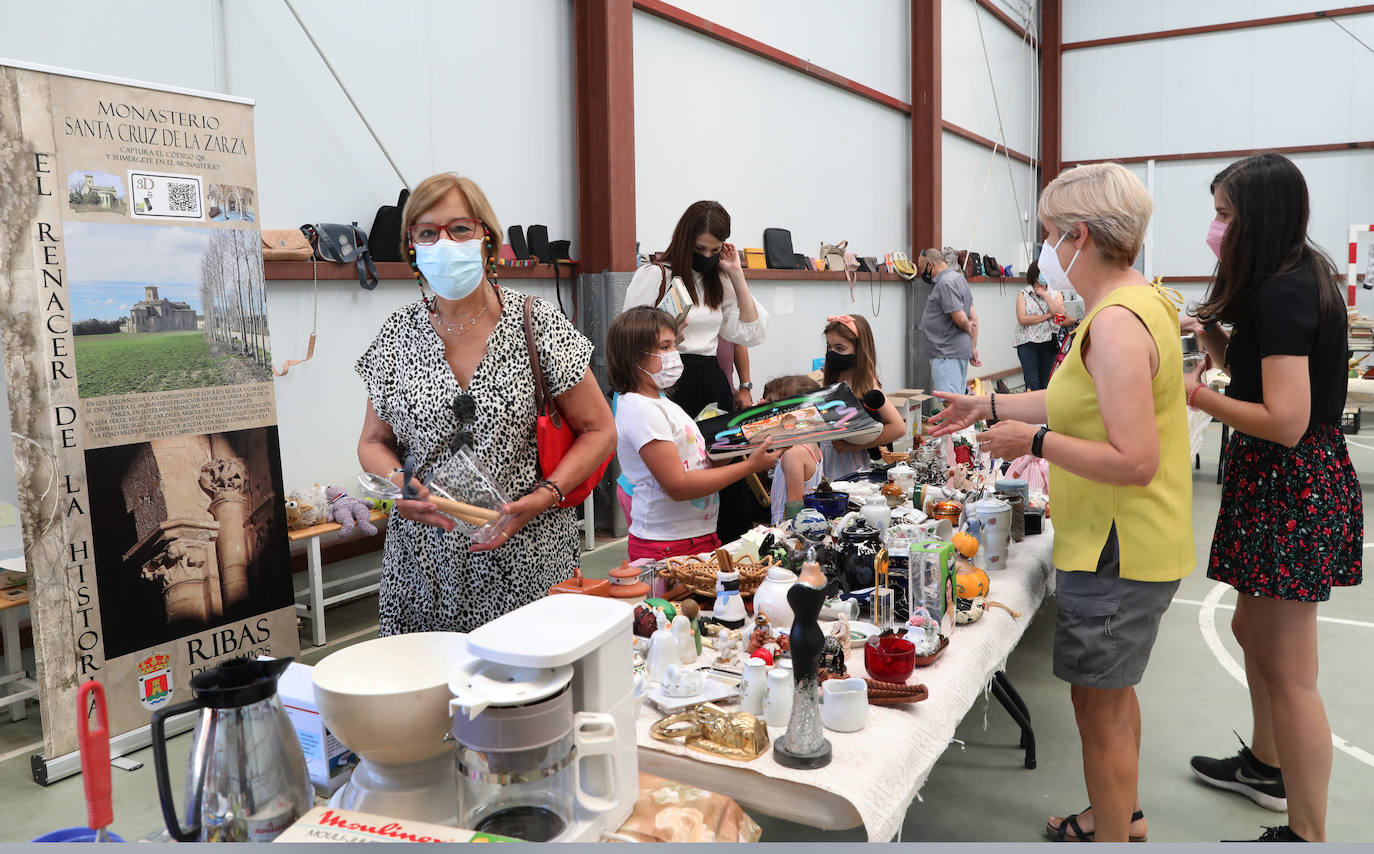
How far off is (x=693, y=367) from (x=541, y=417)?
2819 millimetres

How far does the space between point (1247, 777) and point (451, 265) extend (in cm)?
266

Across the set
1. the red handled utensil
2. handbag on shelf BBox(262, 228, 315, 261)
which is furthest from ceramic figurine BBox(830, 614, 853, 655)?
handbag on shelf BBox(262, 228, 315, 261)

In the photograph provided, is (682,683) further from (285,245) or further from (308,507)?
(285,245)

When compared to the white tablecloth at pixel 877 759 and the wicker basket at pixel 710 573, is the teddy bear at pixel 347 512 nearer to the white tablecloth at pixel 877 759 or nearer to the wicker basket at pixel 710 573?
the wicker basket at pixel 710 573

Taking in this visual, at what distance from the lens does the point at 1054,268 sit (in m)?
2.22

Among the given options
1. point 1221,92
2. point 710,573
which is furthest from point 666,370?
point 1221,92

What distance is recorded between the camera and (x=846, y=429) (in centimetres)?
287

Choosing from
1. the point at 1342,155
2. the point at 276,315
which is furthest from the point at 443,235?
the point at 1342,155

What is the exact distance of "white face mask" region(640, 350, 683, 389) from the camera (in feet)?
9.51

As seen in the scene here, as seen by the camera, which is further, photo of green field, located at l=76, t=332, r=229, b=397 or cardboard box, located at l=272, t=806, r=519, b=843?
photo of green field, located at l=76, t=332, r=229, b=397

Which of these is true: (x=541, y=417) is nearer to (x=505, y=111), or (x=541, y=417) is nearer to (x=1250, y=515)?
(x=1250, y=515)

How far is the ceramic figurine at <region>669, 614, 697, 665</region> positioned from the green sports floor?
1.48ft

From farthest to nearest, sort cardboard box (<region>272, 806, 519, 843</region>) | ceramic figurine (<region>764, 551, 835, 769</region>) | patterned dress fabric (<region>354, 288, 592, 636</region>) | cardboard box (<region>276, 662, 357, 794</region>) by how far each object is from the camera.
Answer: patterned dress fabric (<region>354, 288, 592, 636</region>)
ceramic figurine (<region>764, 551, 835, 769</region>)
cardboard box (<region>276, 662, 357, 794</region>)
cardboard box (<region>272, 806, 519, 843</region>)

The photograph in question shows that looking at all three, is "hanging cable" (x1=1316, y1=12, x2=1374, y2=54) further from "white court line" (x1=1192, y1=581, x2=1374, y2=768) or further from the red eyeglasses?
the red eyeglasses
